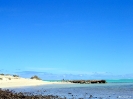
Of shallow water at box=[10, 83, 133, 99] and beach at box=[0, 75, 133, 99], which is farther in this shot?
shallow water at box=[10, 83, 133, 99]

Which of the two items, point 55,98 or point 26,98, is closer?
point 26,98

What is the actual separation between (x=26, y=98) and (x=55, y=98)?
3.84 metres

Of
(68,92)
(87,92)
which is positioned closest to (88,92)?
(87,92)

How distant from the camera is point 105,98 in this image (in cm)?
3048

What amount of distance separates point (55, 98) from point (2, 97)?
6037 millimetres

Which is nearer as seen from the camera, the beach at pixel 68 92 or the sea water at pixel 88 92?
the beach at pixel 68 92

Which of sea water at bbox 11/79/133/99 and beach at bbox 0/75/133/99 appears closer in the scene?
beach at bbox 0/75/133/99

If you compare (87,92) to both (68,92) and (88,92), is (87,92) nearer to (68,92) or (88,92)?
(88,92)

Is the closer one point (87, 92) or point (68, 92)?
point (68, 92)

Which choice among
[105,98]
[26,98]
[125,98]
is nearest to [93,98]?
[105,98]

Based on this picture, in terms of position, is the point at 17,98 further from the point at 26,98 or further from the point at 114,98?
the point at 114,98

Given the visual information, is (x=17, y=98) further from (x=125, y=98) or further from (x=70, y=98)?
(x=125, y=98)

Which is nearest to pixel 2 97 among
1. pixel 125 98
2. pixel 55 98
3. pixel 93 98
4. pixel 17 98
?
pixel 17 98

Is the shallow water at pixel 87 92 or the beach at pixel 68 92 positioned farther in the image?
the shallow water at pixel 87 92
